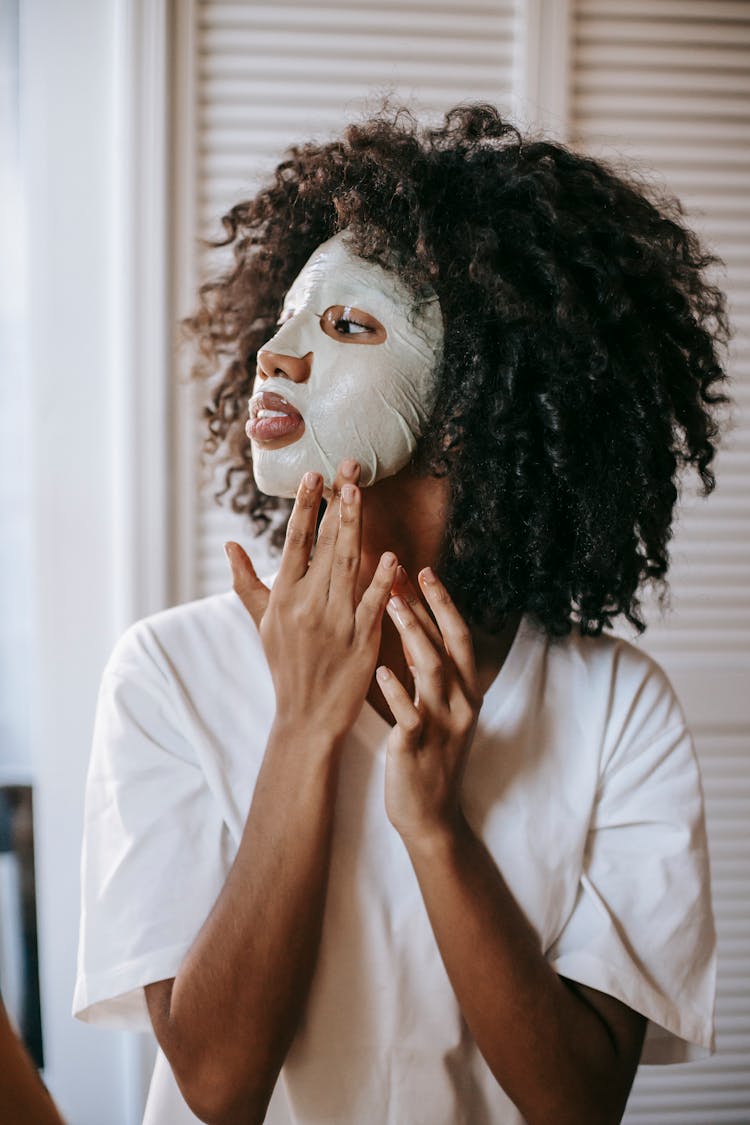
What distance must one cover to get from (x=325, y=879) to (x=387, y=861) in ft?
0.25

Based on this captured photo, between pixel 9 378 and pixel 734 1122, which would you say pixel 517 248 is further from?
pixel 734 1122

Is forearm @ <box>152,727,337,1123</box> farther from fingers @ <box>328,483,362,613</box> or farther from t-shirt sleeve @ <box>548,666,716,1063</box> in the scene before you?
t-shirt sleeve @ <box>548,666,716,1063</box>

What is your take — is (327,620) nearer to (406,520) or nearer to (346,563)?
(346,563)

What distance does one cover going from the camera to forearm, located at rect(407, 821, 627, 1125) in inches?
28.8

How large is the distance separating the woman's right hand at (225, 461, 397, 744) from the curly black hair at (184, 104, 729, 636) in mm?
129

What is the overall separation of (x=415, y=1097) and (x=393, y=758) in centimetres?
29

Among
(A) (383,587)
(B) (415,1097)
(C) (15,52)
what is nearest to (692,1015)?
(B) (415,1097)

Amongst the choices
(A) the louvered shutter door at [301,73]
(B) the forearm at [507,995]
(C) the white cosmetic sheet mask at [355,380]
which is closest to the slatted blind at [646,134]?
(A) the louvered shutter door at [301,73]

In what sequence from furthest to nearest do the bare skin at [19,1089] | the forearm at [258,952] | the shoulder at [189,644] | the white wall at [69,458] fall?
the white wall at [69,458] → the shoulder at [189,644] → the forearm at [258,952] → the bare skin at [19,1089]

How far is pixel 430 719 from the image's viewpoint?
0.74 meters

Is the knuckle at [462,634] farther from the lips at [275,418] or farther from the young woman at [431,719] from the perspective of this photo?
the lips at [275,418]

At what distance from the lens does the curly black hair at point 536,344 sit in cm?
81

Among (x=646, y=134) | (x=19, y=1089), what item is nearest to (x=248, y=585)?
(x=19, y=1089)

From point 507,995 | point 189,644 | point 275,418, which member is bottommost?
point 507,995
